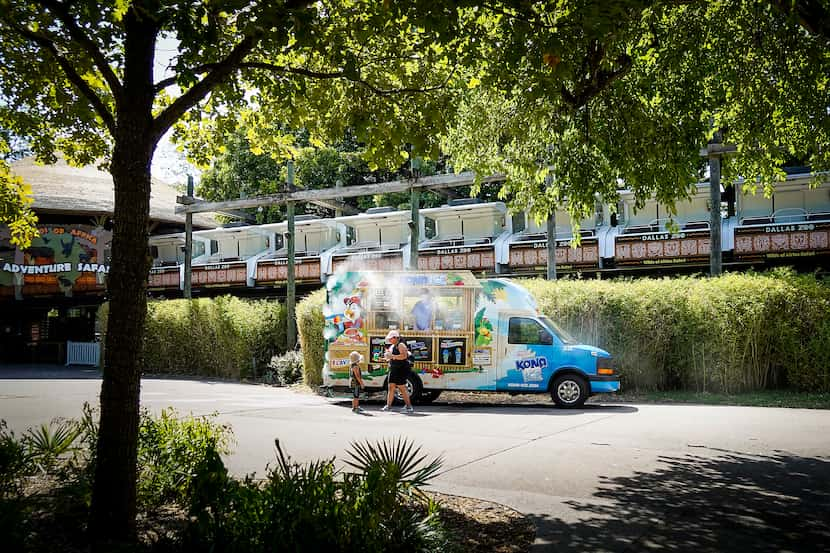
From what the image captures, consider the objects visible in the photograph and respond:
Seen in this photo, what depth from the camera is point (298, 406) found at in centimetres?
1507

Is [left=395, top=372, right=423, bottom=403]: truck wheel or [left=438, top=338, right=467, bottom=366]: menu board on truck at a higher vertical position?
[left=438, top=338, right=467, bottom=366]: menu board on truck

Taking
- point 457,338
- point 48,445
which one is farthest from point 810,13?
point 48,445

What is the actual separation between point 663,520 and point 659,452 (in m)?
3.21

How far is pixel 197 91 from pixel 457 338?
10.4 meters

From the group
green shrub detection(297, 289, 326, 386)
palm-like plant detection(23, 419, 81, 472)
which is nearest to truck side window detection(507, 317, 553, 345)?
green shrub detection(297, 289, 326, 386)

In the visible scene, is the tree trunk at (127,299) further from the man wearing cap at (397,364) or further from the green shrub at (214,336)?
the green shrub at (214,336)

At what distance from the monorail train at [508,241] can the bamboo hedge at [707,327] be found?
2.74 metres

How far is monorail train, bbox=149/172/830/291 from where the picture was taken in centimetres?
2386

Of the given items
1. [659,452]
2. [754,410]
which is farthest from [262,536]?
[754,410]

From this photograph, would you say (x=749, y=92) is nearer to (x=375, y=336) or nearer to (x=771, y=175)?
(x=771, y=175)

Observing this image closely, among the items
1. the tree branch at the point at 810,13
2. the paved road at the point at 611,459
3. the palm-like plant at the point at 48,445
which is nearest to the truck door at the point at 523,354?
the paved road at the point at 611,459

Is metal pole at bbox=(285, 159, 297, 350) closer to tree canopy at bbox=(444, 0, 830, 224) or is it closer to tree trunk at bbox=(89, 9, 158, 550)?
tree canopy at bbox=(444, 0, 830, 224)

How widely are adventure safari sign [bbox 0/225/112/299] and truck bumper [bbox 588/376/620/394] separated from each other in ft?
92.6

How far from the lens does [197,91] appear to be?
5.62 metres
